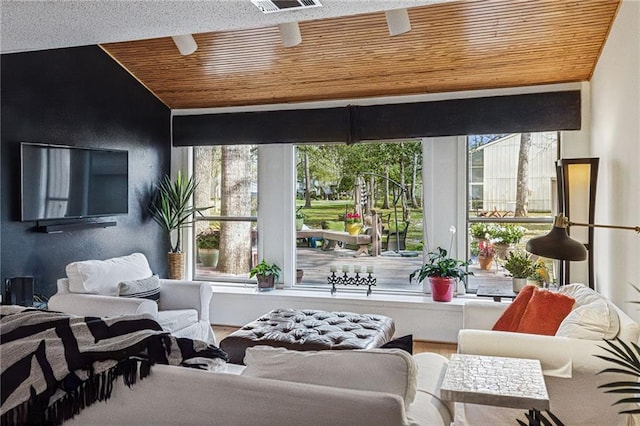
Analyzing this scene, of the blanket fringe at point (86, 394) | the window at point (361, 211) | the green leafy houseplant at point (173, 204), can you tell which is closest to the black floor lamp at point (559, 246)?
the blanket fringe at point (86, 394)

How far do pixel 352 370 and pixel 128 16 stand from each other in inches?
88.0

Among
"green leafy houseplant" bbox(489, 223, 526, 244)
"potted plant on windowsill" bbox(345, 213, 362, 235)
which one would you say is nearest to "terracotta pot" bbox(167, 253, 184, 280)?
"potted plant on windowsill" bbox(345, 213, 362, 235)

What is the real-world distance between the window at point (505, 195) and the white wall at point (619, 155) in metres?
0.73

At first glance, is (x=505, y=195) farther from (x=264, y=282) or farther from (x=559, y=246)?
(x=559, y=246)

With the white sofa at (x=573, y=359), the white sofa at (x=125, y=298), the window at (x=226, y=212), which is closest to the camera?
the white sofa at (x=573, y=359)

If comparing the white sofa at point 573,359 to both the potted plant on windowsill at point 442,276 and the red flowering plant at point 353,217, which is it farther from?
the red flowering plant at point 353,217

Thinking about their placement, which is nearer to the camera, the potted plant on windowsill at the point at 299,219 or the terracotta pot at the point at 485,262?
the terracotta pot at the point at 485,262

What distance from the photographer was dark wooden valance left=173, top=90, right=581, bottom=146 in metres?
4.53

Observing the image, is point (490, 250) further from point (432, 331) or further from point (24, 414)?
point (24, 414)

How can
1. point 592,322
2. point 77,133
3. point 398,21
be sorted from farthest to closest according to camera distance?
1. point 77,133
2. point 398,21
3. point 592,322

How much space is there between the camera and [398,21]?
11.9 ft

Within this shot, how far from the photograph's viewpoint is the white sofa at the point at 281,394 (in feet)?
4.78

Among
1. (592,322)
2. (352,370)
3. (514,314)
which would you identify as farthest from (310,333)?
(352,370)

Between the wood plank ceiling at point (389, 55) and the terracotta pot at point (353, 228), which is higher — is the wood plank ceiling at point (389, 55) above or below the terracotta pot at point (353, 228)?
above
